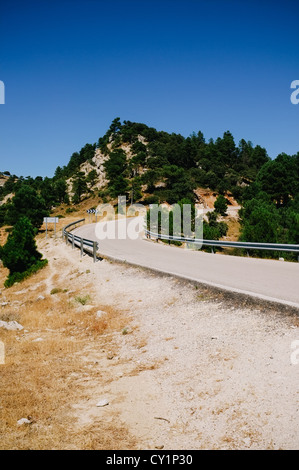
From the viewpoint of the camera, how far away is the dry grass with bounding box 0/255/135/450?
388 cm

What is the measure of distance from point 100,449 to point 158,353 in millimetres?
2791

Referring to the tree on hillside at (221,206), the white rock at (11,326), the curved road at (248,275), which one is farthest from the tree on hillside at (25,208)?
the white rock at (11,326)

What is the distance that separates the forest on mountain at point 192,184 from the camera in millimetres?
39719

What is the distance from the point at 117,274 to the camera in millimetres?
13867

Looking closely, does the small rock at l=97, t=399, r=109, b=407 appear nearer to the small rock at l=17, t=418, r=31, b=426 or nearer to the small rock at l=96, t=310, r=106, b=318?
the small rock at l=17, t=418, r=31, b=426

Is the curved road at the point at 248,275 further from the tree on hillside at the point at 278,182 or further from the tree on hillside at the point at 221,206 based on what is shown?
the tree on hillside at the point at 278,182

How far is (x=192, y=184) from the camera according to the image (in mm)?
73438

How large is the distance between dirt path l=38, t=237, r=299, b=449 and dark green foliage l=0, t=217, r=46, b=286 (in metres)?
15.5

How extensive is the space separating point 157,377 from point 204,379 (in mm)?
914

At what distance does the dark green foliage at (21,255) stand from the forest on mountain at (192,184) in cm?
1786

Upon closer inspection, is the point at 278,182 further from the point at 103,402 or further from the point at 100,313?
the point at 103,402

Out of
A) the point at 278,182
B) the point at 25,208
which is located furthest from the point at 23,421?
the point at 278,182
